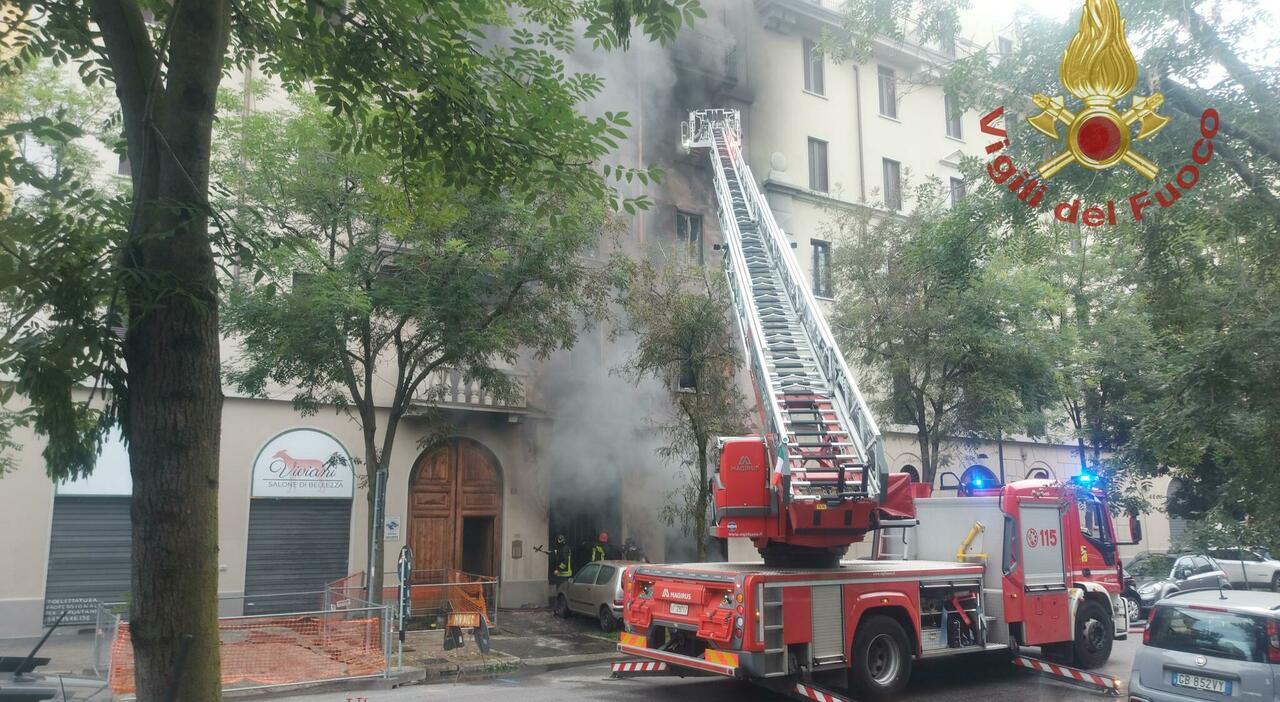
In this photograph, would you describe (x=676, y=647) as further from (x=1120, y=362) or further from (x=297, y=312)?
(x=1120, y=362)

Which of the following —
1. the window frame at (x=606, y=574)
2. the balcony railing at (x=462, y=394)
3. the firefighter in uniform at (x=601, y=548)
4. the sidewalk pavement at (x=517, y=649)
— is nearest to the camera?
the sidewalk pavement at (x=517, y=649)

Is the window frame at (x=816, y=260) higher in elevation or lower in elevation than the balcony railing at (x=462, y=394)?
higher

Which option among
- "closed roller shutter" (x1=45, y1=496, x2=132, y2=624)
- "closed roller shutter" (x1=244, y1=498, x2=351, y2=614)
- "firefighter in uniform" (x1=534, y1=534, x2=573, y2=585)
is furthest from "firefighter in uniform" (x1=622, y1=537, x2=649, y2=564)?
"closed roller shutter" (x1=45, y1=496, x2=132, y2=624)

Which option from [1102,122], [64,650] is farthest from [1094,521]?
[64,650]

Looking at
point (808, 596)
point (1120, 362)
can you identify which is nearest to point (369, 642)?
point (808, 596)

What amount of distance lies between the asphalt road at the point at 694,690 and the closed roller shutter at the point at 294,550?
588 cm

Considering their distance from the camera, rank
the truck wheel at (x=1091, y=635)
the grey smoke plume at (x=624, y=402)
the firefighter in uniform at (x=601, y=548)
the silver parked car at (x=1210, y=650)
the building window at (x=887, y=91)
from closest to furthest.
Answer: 1. the silver parked car at (x=1210, y=650)
2. the truck wheel at (x=1091, y=635)
3. the firefighter in uniform at (x=601, y=548)
4. the grey smoke plume at (x=624, y=402)
5. the building window at (x=887, y=91)

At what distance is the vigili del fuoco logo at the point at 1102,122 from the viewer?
23.6 ft

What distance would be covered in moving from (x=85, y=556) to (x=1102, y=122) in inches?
598

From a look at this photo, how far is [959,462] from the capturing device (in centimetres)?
2323

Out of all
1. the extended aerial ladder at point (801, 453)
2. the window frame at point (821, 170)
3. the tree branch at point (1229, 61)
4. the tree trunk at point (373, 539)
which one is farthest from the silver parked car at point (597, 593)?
the window frame at point (821, 170)

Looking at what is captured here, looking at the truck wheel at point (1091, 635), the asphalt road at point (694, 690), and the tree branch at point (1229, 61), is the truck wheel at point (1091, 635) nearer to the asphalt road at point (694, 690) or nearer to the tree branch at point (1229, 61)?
the asphalt road at point (694, 690)

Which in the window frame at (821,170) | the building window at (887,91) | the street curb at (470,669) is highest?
the building window at (887,91)

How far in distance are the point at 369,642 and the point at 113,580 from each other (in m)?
6.02
